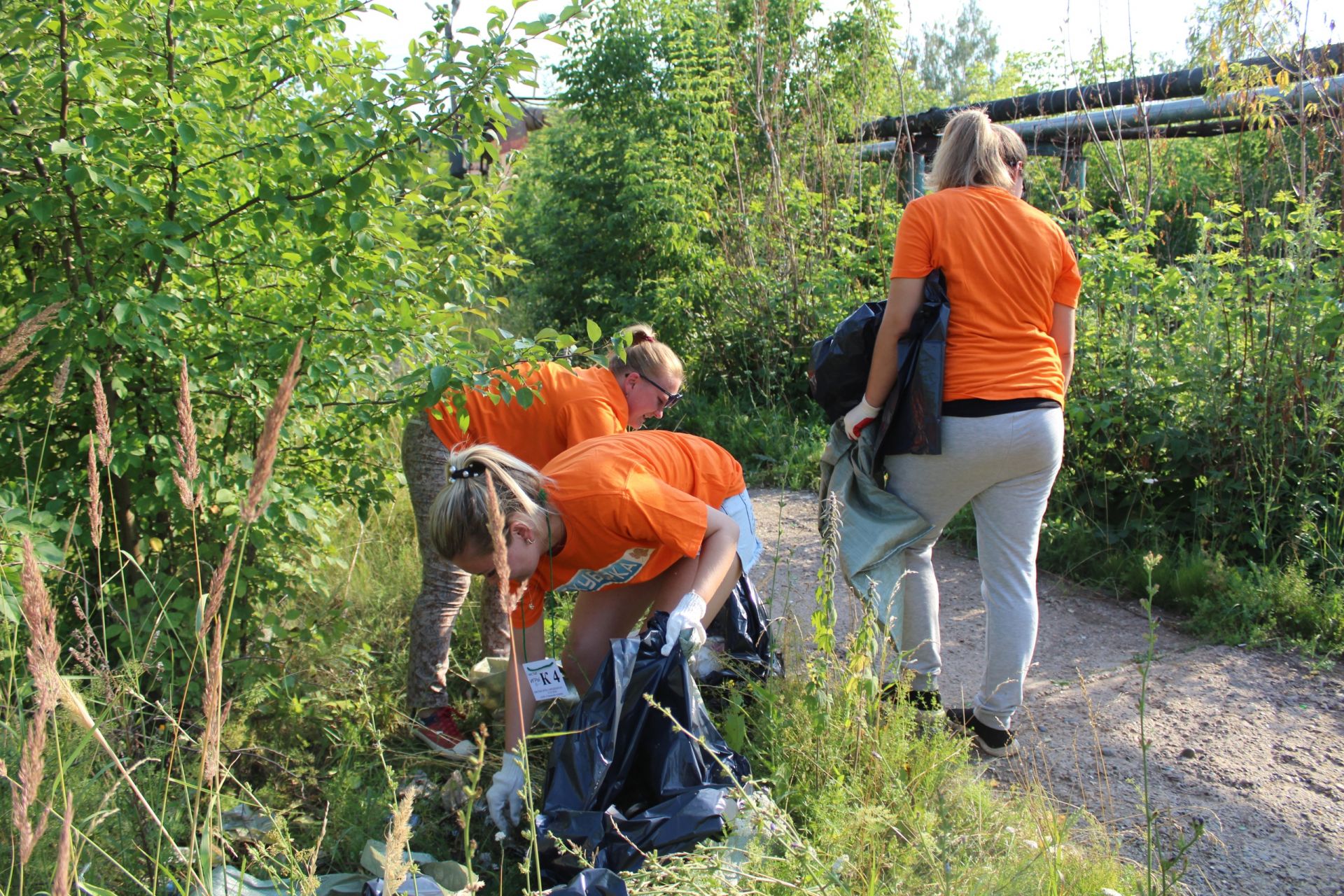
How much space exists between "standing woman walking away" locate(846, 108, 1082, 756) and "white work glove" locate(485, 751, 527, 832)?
3.58ft

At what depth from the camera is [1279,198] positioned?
4.46m

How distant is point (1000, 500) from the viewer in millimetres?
2814

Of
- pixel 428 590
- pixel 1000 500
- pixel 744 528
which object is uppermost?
pixel 1000 500

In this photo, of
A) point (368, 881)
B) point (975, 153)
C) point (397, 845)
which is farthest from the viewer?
point (975, 153)

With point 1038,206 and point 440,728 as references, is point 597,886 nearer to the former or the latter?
point 440,728

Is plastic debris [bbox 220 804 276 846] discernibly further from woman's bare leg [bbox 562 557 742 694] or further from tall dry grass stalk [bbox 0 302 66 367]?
tall dry grass stalk [bbox 0 302 66 367]

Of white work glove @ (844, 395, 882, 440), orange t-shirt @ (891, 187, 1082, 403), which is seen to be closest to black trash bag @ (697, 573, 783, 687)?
white work glove @ (844, 395, 882, 440)

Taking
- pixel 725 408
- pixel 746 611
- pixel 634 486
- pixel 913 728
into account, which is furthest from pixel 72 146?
pixel 725 408

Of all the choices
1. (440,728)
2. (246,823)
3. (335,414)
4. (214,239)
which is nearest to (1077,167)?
(335,414)

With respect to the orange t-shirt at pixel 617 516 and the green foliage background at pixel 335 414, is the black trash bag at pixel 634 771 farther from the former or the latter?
the orange t-shirt at pixel 617 516

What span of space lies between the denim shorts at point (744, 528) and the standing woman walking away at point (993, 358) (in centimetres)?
60

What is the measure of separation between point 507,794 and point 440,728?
2.53ft

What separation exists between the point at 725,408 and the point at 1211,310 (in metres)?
3.31

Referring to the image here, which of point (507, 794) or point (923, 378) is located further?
point (923, 378)
